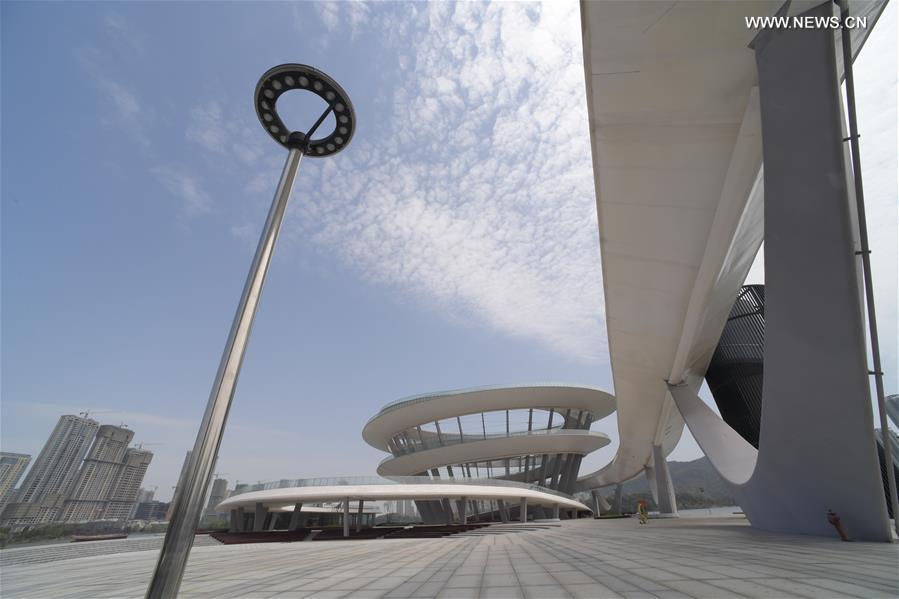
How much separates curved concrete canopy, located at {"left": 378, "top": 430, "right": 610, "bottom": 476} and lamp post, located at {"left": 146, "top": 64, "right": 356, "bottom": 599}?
103ft

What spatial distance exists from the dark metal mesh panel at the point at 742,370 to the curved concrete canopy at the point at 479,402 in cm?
1315

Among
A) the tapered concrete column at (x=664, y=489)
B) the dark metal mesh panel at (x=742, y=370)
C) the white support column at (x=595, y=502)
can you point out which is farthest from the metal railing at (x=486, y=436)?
the white support column at (x=595, y=502)

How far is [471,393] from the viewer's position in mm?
31250

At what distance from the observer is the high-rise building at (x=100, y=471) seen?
27562 millimetres

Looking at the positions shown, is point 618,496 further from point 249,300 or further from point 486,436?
point 249,300

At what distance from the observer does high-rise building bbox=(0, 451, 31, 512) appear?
528 inches

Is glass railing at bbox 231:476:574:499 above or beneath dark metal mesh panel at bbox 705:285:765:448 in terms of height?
beneath

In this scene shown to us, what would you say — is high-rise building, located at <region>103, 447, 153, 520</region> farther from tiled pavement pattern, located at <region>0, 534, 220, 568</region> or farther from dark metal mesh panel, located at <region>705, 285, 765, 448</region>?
dark metal mesh panel, located at <region>705, 285, 765, 448</region>

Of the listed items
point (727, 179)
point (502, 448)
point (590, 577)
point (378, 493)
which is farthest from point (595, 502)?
point (590, 577)

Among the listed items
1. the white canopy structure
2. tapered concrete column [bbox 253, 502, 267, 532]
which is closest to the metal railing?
tapered concrete column [bbox 253, 502, 267, 532]

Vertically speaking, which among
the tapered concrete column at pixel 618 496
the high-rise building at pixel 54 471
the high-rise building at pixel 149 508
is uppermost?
the tapered concrete column at pixel 618 496

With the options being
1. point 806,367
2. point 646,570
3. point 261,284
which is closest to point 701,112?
point 806,367

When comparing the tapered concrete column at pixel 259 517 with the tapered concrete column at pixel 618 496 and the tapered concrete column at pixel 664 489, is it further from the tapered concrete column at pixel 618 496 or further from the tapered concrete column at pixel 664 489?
the tapered concrete column at pixel 618 496

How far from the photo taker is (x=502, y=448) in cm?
3362
